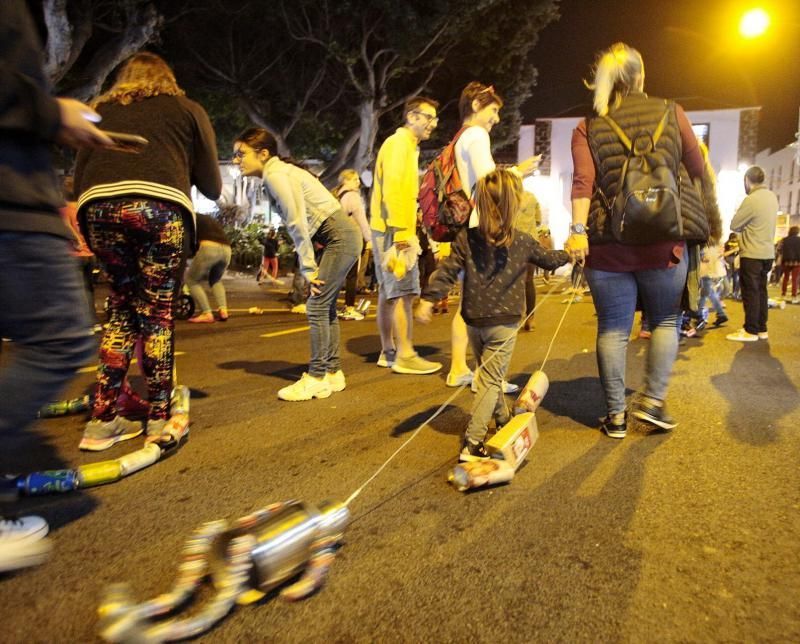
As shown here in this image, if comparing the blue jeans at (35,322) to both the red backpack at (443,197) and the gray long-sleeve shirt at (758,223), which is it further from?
the gray long-sleeve shirt at (758,223)

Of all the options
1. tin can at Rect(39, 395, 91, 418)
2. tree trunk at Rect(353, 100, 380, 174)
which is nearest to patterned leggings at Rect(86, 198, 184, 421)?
tin can at Rect(39, 395, 91, 418)

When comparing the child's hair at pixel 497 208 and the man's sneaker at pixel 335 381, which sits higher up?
Answer: the child's hair at pixel 497 208

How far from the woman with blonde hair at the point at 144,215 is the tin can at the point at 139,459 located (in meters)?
0.09

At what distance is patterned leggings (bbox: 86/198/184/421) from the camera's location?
9.14 ft

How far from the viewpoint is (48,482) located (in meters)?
2.45

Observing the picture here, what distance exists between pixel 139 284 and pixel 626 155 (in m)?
2.57

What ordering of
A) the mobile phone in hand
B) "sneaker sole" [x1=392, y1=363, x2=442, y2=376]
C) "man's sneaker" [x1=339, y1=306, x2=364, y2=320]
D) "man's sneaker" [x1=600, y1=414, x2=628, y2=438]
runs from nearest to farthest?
the mobile phone in hand
"man's sneaker" [x1=600, y1=414, x2=628, y2=438]
"sneaker sole" [x1=392, y1=363, x2=442, y2=376]
"man's sneaker" [x1=339, y1=306, x2=364, y2=320]

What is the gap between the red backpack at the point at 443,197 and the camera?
3.64m

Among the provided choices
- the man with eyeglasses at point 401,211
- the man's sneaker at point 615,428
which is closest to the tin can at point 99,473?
the man with eyeglasses at point 401,211

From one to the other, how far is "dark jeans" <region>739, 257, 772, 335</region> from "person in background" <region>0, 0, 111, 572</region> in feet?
23.5

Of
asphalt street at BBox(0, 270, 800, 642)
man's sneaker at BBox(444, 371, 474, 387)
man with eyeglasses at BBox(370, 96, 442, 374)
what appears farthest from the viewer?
man with eyeglasses at BBox(370, 96, 442, 374)

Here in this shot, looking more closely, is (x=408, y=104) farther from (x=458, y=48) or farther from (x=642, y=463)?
(x=458, y=48)

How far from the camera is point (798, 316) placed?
10.2m

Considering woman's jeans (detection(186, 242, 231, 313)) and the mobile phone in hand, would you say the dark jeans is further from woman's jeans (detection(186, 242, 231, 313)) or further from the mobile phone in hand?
the mobile phone in hand
